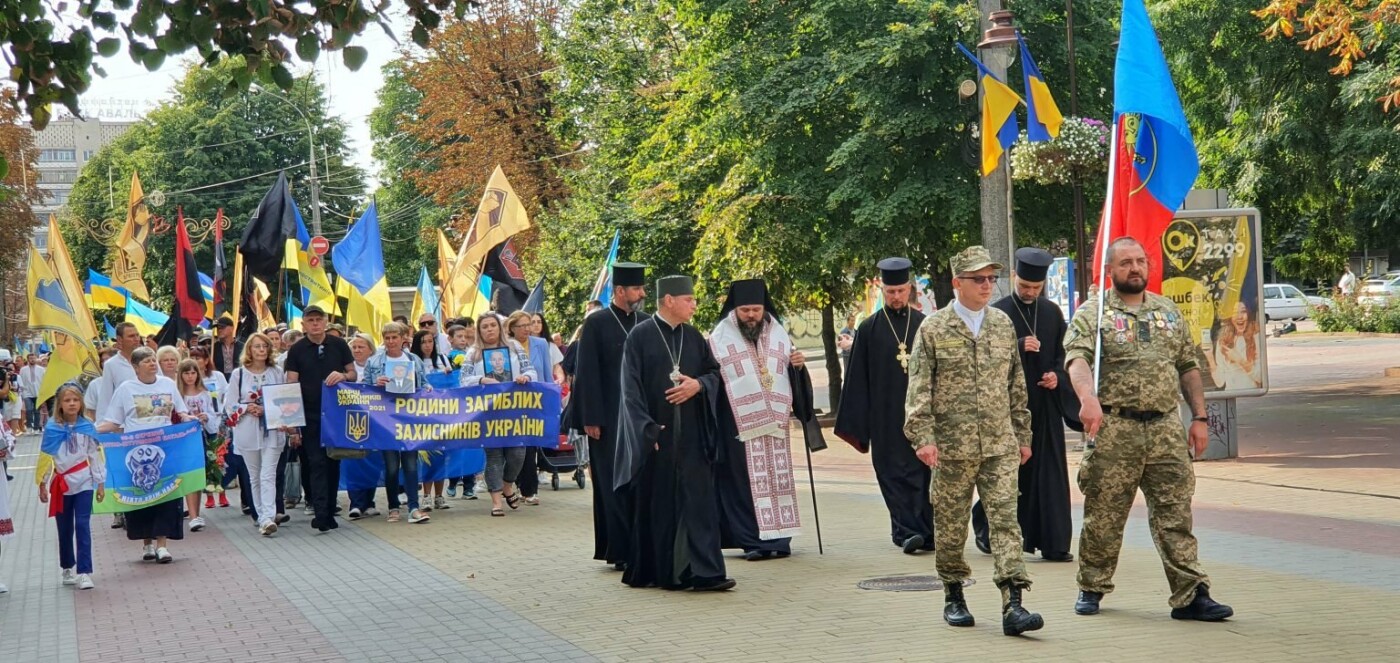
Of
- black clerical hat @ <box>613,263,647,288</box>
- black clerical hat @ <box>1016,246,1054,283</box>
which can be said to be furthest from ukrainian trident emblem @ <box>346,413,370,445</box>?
black clerical hat @ <box>1016,246,1054,283</box>

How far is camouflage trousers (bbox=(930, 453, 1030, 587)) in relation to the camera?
7504mm

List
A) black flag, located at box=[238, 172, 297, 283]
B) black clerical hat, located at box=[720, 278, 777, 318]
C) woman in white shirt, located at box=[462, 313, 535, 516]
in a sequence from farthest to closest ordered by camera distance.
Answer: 1. black flag, located at box=[238, 172, 297, 283]
2. woman in white shirt, located at box=[462, 313, 535, 516]
3. black clerical hat, located at box=[720, 278, 777, 318]

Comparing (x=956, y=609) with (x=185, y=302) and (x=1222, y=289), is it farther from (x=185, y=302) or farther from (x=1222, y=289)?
(x=185, y=302)

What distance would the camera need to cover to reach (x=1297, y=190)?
79.4 feet

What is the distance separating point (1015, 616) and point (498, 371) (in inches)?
320

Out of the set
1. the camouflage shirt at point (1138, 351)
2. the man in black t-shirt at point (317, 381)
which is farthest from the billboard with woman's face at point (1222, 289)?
the camouflage shirt at point (1138, 351)

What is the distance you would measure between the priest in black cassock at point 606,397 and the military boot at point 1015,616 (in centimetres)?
313

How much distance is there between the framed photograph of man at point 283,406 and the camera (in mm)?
13586

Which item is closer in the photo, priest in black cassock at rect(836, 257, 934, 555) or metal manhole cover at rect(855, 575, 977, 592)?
metal manhole cover at rect(855, 575, 977, 592)

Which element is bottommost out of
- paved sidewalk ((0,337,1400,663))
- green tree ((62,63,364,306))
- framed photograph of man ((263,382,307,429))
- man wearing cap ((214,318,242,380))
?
paved sidewalk ((0,337,1400,663))

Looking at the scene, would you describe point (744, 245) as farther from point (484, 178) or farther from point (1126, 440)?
point (484, 178)

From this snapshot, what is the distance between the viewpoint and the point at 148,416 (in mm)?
12016

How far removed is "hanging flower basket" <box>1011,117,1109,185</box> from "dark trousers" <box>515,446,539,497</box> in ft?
19.4

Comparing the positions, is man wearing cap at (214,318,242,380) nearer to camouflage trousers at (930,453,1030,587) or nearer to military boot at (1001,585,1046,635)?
camouflage trousers at (930,453,1030,587)
